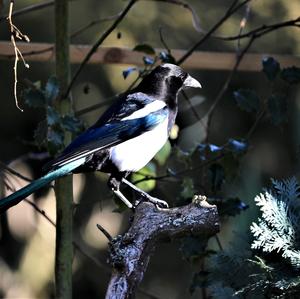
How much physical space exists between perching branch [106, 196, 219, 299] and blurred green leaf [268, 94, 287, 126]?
101 centimetres

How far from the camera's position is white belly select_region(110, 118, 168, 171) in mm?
3420

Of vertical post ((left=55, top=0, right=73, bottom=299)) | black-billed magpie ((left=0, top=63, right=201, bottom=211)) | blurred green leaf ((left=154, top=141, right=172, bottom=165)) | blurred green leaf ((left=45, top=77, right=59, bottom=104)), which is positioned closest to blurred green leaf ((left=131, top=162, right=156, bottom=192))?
blurred green leaf ((left=154, top=141, right=172, bottom=165))

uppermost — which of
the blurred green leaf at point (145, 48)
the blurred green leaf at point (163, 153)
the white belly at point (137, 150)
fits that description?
the blurred green leaf at point (145, 48)

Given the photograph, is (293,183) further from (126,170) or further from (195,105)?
(195,105)

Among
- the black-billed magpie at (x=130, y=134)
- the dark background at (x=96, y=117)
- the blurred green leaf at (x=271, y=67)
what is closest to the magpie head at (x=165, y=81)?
the black-billed magpie at (x=130, y=134)

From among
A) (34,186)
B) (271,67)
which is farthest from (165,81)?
(34,186)

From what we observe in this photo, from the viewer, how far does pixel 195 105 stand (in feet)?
17.2

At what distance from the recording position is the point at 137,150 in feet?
11.3

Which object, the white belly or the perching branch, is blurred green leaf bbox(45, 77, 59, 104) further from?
the perching branch

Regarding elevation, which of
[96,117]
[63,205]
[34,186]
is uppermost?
[96,117]

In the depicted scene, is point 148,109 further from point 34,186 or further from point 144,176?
point 34,186

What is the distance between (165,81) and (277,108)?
49cm

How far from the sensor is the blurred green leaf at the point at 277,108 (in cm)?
364

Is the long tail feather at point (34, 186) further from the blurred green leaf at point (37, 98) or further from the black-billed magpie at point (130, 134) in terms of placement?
the blurred green leaf at point (37, 98)
